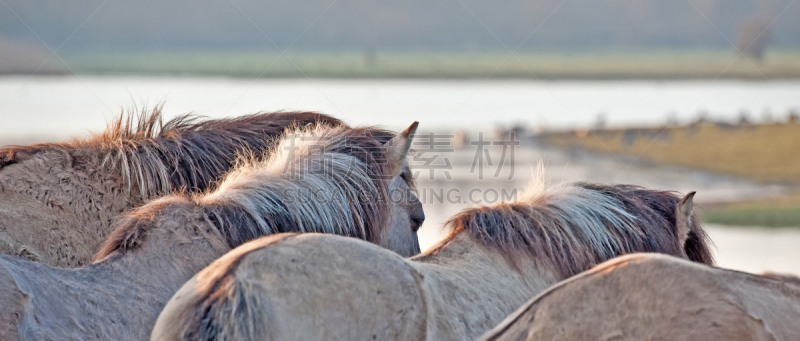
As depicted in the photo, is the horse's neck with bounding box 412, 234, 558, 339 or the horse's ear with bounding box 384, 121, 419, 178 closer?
the horse's neck with bounding box 412, 234, 558, 339

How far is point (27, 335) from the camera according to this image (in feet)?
7.60

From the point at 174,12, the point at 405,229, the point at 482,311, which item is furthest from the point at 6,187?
the point at 174,12

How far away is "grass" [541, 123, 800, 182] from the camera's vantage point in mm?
14008

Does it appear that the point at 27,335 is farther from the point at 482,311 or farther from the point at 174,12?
the point at 174,12

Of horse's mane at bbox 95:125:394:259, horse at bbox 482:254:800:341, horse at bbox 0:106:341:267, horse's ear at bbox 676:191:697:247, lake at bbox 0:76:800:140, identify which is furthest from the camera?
lake at bbox 0:76:800:140

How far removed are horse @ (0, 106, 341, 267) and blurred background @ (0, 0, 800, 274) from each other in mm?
522

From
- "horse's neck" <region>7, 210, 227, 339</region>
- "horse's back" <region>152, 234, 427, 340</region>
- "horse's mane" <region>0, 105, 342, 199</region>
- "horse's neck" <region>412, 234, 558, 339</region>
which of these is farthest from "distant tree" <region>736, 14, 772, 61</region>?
"horse's back" <region>152, 234, 427, 340</region>

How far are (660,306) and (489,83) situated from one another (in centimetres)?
3391

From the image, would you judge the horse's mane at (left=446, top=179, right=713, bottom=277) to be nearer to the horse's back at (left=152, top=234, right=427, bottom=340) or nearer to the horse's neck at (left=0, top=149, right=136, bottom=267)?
the horse's back at (left=152, top=234, right=427, bottom=340)

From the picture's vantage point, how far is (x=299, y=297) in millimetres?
1992

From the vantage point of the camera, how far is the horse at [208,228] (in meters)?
2.46

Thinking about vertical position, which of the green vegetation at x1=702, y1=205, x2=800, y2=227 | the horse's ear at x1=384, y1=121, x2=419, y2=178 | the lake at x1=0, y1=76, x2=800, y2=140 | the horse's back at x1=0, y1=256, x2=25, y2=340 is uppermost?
the lake at x1=0, y1=76, x2=800, y2=140

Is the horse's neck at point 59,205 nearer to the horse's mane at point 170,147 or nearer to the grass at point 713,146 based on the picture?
the horse's mane at point 170,147

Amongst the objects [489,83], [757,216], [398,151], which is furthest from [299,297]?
[489,83]
